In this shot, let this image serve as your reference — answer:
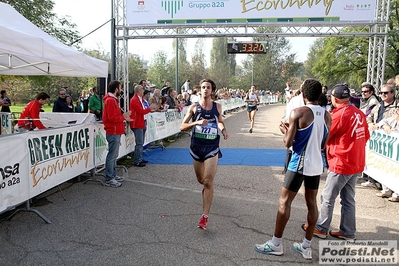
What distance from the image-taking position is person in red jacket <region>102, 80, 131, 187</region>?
6.68m

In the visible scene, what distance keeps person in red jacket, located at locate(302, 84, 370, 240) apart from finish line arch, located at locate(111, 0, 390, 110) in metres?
9.22

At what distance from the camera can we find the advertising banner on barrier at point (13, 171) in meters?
4.47

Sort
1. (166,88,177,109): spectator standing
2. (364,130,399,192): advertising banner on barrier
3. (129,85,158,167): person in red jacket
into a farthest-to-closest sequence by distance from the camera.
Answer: (166,88,177,109): spectator standing
(129,85,158,167): person in red jacket
(364,130,399,192): advertising banner on barrier

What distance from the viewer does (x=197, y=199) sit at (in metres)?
6.08

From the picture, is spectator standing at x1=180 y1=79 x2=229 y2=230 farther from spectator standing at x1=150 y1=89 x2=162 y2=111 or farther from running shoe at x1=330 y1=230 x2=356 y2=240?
spectator standing at x1=150 y1=89 x2=162 y2=111

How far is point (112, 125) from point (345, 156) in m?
4.41

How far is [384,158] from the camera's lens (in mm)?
6320

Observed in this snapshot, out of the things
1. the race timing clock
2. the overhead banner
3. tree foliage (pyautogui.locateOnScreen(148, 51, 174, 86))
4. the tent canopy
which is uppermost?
tree foliage (pyautogui.locateOnScreen(148, 51, 174, 86))

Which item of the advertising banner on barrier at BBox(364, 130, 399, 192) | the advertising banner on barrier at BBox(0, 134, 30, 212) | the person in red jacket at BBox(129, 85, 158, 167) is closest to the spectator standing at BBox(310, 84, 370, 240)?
the advertising banner on barrier at BBox(364, 130, 399, 192)

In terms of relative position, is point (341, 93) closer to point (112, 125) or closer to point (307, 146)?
point (307, 146)

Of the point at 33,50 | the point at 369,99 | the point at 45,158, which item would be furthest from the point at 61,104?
the point at 369,99

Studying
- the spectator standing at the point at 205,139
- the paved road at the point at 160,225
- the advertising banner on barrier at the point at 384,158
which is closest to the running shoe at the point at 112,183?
the paved road at the point at 160,225

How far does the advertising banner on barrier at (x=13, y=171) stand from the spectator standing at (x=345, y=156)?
4.16 metres

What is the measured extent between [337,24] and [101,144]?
10035 millimetres
